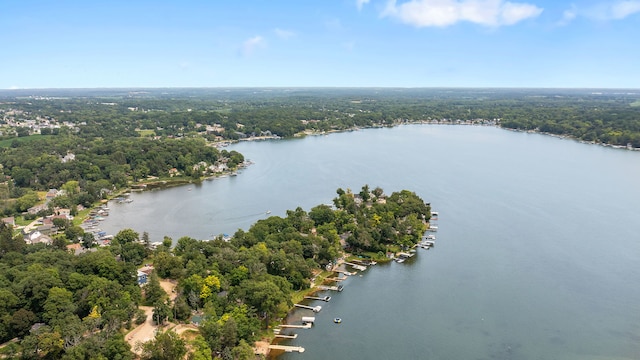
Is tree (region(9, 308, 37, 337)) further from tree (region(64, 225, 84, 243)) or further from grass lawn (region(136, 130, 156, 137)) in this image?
grass lawn (region(136, 130, 156, 137))

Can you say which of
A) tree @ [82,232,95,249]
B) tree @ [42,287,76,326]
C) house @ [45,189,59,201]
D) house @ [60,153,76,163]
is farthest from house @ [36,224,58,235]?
house @ [60,153,76,163]

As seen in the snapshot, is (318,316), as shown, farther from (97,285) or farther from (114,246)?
(114,246)

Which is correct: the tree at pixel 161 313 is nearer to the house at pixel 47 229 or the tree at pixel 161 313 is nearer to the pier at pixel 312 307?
the pier at pixel 312 307

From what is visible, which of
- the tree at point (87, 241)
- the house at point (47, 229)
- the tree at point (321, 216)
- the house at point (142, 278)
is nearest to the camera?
the house at point (142, 278)

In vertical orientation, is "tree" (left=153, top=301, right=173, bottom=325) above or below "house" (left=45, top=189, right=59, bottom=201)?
below

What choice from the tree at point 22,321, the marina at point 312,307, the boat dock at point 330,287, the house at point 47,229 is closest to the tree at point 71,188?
the house at point 47,229

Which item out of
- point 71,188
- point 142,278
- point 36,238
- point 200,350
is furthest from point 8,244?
point 71,188

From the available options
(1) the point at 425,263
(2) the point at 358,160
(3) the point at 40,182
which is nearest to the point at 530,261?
(1) the point at 425,263
